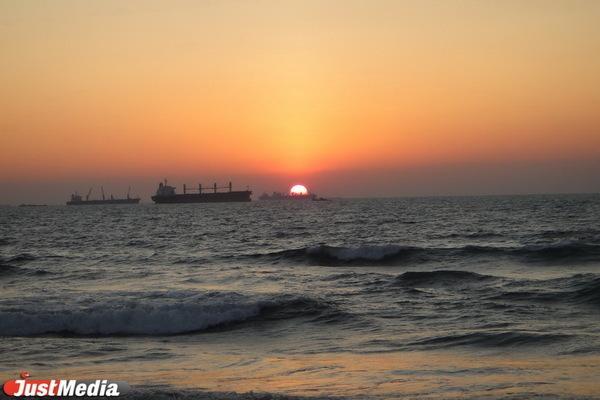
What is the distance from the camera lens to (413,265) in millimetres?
32250

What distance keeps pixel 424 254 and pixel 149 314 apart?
804 inches

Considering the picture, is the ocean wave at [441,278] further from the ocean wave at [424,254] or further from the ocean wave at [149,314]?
the ocean wave at [424,254]

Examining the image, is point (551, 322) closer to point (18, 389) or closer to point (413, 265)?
point (18, 389)

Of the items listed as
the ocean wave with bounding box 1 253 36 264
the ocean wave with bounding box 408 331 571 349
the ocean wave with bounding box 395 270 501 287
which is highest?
the ocean wave with bounding box 408 331 571 349

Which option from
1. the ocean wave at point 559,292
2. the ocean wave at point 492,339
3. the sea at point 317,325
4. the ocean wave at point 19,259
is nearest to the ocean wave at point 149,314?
the sea at point 317,325

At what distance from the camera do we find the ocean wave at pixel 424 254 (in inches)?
1296

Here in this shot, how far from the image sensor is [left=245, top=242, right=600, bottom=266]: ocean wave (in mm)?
32906

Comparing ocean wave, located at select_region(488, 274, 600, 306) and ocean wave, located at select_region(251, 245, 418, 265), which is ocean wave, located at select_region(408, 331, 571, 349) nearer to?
ocean wave, located at select_region(488, 274, 600, 306)

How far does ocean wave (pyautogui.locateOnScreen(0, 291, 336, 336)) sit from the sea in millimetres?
55

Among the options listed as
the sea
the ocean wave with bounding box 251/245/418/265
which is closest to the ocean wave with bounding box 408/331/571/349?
the sea

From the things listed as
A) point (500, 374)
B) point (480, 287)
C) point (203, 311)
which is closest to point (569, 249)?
point (480, 287)

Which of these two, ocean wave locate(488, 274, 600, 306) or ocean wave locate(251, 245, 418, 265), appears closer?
ocean wave locate(488, 274, 600, 306)

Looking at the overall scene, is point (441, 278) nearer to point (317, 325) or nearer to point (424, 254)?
point (317, 325)

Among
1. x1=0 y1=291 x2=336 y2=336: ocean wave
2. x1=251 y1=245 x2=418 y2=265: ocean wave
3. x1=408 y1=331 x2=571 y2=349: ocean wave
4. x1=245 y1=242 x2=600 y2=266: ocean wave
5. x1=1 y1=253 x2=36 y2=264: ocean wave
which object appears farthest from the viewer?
x1=1 y1=253 x2=36 y2=264: ocean wave
